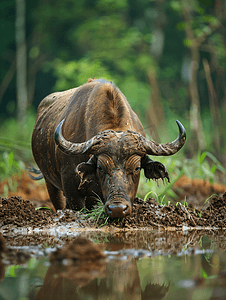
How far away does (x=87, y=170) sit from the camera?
5.52 meters

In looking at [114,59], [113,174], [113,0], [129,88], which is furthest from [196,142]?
[113,0]

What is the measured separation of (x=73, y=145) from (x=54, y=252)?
7.04ft

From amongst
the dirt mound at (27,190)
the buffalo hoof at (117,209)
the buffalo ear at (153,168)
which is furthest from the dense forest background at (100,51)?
the buffalo hoof at (117,209)

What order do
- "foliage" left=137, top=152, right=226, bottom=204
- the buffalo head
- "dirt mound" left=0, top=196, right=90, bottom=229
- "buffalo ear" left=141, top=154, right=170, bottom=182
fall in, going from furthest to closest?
"foliage" left=137, top=152, right=226, bottom=204 → "buffalo ear" left=141, top=154, right=170, bottom=182 → "dirt mound" left=0, top=196, right=90, bottom=229 → the buffalo head

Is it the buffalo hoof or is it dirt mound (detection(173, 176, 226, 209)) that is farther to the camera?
dirt mound (detection(173, 176, 226, 209))

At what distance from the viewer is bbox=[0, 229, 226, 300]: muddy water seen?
266 centimetres

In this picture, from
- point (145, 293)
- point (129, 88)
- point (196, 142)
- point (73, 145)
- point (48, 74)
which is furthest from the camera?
point (48, 74)

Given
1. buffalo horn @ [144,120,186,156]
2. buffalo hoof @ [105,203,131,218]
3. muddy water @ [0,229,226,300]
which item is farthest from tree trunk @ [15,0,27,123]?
muddy water @ [0,229,226,300]

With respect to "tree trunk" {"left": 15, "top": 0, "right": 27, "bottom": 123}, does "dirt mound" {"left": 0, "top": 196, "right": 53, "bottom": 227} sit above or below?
below

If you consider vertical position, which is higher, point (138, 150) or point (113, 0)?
point (113, 0)

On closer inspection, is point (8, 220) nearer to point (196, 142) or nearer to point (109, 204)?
point (109, 204)

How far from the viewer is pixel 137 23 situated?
2988 centimetres

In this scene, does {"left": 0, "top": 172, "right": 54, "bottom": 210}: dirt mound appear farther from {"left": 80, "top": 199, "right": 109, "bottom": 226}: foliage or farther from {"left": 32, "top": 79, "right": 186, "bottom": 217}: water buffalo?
{"left": 80, "top": 199, "right": 109, "bottom": 226}: foliage

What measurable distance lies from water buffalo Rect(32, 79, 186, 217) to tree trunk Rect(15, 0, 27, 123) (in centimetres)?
1689
